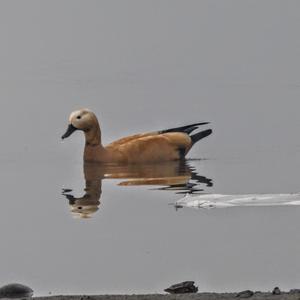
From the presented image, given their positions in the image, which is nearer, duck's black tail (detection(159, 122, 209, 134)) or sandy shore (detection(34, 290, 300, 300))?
sandy shore (detection(34, 290, 300, 300))

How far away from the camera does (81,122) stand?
16.3 meters

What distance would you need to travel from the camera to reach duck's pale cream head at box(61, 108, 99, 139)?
16297mm

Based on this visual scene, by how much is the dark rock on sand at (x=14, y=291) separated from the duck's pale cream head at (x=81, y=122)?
685 cm

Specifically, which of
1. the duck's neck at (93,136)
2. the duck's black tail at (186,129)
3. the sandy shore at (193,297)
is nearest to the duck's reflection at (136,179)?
the duck's neck at (93,136)

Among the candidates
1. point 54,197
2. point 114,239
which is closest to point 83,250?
point 114,239

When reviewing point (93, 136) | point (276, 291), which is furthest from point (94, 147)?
point (276, 291)

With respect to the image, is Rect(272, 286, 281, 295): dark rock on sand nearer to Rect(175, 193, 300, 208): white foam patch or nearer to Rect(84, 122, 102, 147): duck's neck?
Rect(175, 193, 300, 208): white foam patch

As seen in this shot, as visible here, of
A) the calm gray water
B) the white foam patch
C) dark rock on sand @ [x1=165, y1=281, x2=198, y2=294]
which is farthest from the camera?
the white foam patch

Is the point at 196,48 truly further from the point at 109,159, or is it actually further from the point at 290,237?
the point at 290,237

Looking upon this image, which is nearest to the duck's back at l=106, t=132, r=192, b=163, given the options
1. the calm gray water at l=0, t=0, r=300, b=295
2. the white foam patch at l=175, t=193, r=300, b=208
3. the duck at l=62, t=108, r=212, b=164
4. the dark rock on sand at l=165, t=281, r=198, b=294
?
the duck at l=62, t=108, r=212, b=164

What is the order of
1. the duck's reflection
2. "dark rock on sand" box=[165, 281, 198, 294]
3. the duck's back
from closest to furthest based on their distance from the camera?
1. "dark rock on sand" box=[165, 281, 198, 294]
2. the duck's reflection
3. the duck's back

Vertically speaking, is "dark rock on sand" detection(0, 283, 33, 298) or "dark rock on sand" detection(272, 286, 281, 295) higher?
"dark rock on sand" detection(0, 283, 33, 298)

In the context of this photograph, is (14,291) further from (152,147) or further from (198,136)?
(198,136)

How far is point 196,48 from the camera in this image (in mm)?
23844
